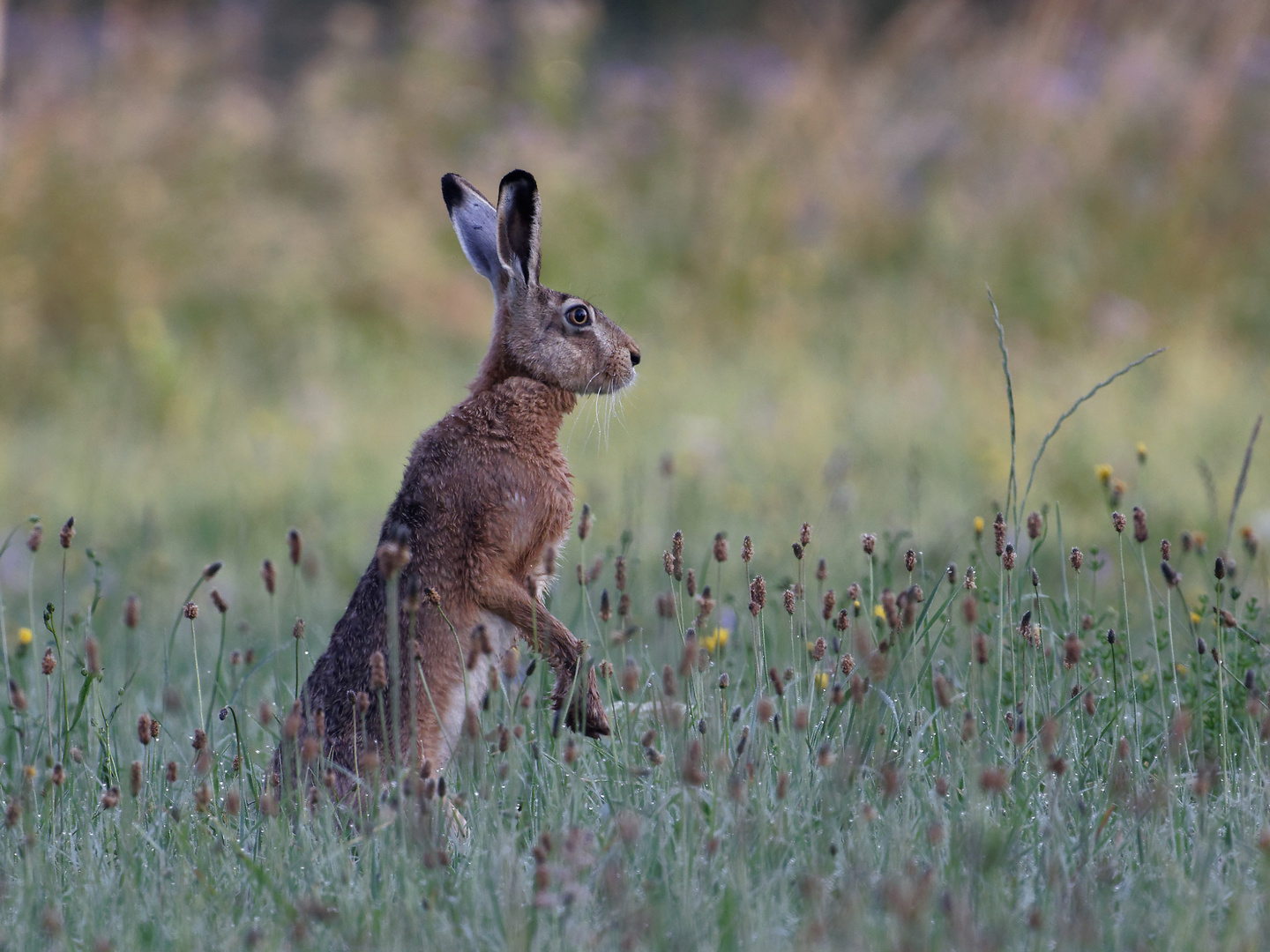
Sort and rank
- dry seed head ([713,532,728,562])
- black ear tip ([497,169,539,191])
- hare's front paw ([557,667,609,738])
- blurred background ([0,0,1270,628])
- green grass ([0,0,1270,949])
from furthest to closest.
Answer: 1. blurred background ([0,0,1270,628])
2. black ear tip ([497,169,539,191])
3. hare's front paw ([557,667,609,738])
4. dry seed head ([713,532,728,562])
5. green grass ([0,0,1270,949])

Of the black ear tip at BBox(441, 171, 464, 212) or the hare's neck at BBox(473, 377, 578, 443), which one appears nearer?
the hare's neck at BBox(473, 377, 578, 443)

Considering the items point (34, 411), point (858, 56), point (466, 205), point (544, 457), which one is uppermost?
point (858, 56)

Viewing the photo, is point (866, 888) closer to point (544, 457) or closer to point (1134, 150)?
point (544, 457)

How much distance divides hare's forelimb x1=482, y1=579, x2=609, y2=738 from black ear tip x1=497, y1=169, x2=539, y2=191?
1.01 metres

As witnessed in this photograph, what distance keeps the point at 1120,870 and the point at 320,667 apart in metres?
1.84

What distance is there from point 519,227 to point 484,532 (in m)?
0.88

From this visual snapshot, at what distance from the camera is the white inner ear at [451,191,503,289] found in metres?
3.89

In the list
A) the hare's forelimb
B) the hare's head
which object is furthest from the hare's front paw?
the hare's head

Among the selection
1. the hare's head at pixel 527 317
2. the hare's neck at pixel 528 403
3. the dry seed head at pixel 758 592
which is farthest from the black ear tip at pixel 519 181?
the dry seed head at pixel 758 592

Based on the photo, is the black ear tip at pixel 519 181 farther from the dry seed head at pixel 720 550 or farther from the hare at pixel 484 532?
the dry seed head at pixel 720 550

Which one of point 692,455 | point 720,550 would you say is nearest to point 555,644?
point 720,550

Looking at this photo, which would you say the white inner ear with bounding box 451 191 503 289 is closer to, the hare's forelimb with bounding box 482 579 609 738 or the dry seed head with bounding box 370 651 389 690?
the hare's forelimb with bounding box 482 579 609 738

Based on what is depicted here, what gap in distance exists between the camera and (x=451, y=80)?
1357cm

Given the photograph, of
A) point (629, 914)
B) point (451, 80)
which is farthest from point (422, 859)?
point (451, 80)
